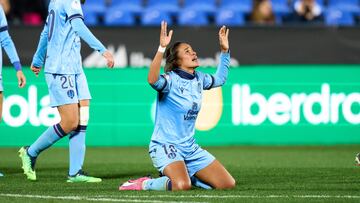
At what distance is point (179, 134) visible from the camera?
9.30m

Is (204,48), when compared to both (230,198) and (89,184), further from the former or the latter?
(230,198)

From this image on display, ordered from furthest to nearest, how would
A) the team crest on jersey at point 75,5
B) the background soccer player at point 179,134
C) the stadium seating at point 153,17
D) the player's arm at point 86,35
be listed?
the stadium seating at point 153,17, the team crest on jersey at point 75,5, the player's arm at point 86,35, the background soccer player at point 179,134

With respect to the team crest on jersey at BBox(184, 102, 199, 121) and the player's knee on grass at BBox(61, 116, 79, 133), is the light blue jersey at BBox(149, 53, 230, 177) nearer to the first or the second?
the team crest on jersey at BBox(184, 102, 199, 121)

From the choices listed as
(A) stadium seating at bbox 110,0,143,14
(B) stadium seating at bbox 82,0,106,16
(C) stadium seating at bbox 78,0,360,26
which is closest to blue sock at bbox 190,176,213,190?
(C) stadium seating at bbox 78,0,360,26

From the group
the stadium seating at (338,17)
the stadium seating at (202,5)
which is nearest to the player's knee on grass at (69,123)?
the stadium seating at (202,5)

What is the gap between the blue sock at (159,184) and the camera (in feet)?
29.5

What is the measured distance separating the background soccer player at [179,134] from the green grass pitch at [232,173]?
0.23 meters

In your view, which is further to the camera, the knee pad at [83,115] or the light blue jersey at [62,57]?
the knee pad at [83,115]

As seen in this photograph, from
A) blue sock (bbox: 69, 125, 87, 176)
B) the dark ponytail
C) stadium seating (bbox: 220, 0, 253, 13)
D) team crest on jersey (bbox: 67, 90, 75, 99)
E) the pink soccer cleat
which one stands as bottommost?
the pink soccer cleat

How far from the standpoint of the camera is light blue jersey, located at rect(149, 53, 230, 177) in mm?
9219

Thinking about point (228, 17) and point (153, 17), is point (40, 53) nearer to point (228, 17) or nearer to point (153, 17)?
point (153, 17)

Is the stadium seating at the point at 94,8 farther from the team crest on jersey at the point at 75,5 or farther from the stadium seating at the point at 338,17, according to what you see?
the team crest on jersey at the point at 75,5

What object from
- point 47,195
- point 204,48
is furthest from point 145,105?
point 47,195

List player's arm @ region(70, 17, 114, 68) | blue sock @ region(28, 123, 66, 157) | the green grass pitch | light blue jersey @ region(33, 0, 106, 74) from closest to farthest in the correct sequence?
1. the green grass pitch
2. player's arm @ region(70, 17, 114, 68)
3. light blue jersey @ region(33, 0, 106, 74)
4. blue sock @ region(28, 123, 66, 157)
